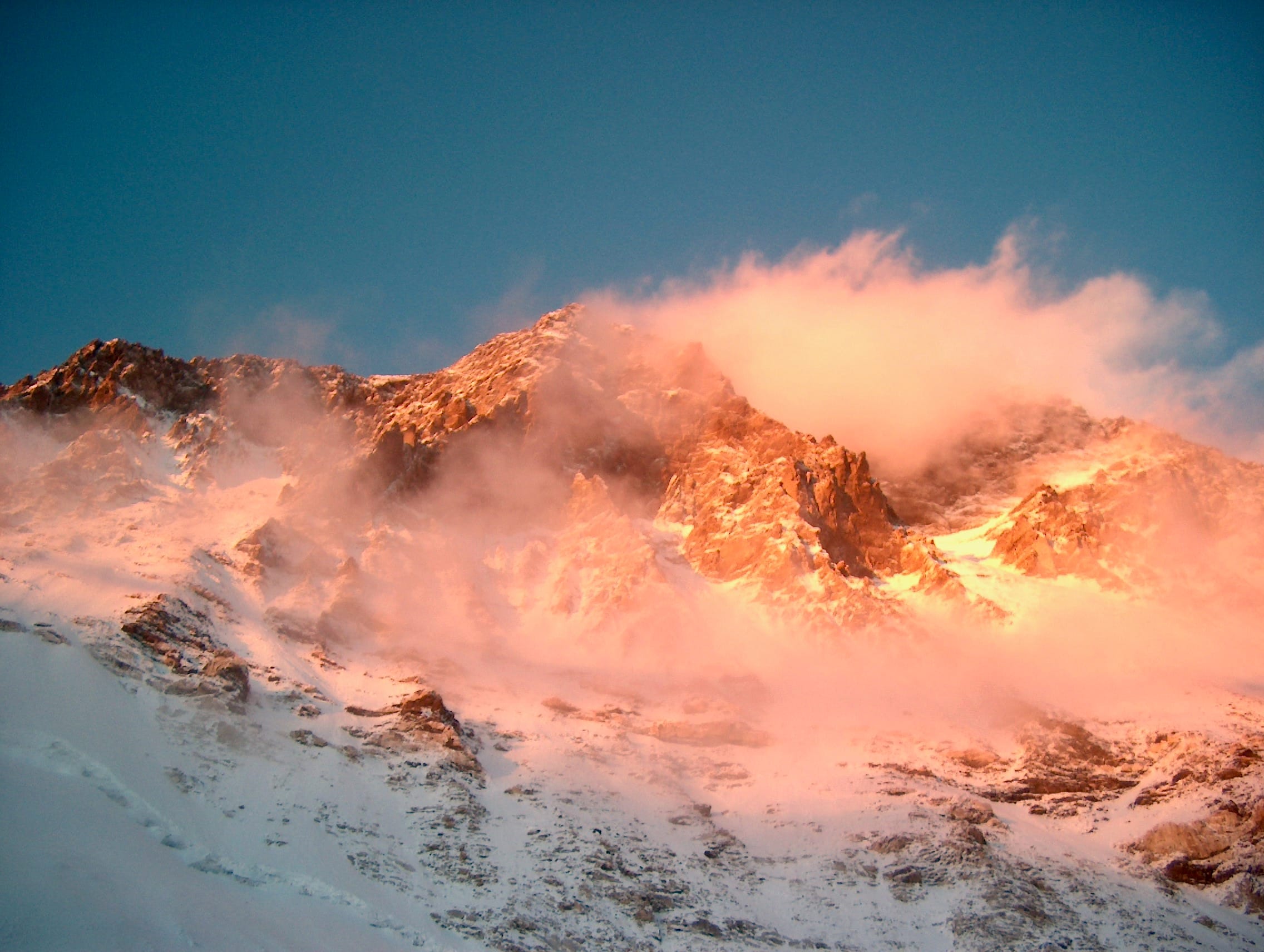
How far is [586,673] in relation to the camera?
82.4 meters

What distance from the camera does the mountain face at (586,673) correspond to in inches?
1793

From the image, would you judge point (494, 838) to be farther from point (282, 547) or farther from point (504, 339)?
point (504, 339)

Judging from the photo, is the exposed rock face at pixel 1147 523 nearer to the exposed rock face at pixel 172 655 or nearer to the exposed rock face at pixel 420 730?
the exposed rock face at pixel 420 730

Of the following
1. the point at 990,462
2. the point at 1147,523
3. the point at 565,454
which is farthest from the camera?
the point at 990,462

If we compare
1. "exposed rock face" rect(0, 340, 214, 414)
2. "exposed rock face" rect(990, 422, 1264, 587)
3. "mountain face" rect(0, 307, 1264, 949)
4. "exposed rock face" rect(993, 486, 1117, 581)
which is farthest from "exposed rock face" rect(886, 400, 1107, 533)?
"exposed rock face" rect(0, 340, 214, 414)

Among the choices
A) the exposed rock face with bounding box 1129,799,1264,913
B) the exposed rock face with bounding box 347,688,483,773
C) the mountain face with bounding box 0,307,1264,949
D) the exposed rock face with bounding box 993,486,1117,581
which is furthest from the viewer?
the exposed rock face with bounding box 993,486,1117,581

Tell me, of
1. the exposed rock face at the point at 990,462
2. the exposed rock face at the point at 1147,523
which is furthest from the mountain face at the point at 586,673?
the exposed rock face at the point at 990,462

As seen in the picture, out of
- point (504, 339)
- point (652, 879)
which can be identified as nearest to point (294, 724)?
point (652, 879)

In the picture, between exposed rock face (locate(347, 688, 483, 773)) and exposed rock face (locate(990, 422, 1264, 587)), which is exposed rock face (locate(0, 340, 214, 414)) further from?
exposed rock face (locate(990, 422, 1264, 587))

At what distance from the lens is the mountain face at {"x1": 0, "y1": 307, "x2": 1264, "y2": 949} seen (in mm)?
45531

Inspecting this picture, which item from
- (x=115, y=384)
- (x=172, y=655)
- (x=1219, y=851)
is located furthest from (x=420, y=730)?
(x=115, y=384)

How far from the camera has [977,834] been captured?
2216 inches

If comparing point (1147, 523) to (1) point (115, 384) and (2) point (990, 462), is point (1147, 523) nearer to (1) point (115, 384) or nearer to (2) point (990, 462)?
(2) point (990, 462)

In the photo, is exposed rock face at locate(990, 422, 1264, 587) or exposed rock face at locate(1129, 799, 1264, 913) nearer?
exposed rock face at locate(1129, 799, 1264, 913)
